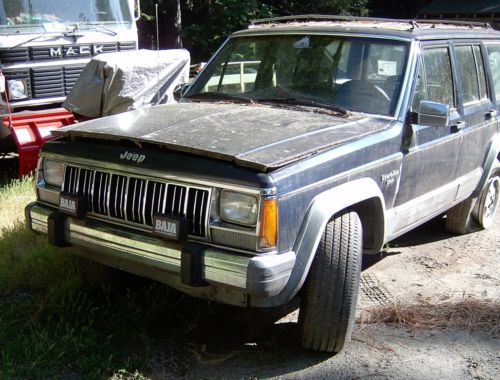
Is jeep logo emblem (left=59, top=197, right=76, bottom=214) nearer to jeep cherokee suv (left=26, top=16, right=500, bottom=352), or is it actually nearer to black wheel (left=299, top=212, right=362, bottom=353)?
jeep cherokee suv (left=26, top=16, right=500, bottom=352)

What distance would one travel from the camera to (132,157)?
3.53 m

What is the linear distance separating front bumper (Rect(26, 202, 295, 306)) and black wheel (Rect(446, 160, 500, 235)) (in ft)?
11.2

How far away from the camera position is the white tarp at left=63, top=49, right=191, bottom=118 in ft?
23.9

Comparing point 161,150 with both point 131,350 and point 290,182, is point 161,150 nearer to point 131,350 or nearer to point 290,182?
point 290,182

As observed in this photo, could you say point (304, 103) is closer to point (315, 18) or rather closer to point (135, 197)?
point (315, 18)

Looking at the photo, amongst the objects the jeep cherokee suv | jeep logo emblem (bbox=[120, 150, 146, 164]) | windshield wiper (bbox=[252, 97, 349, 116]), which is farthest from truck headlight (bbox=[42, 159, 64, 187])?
windshield wiper (bbox=[252, 97, 349, 116])

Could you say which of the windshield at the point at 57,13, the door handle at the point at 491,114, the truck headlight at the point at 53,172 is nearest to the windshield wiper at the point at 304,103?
the truck headlight at the point at 53,172

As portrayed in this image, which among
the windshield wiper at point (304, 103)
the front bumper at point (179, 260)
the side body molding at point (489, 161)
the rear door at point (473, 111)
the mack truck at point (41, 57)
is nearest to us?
the front bumper at point (179, 260)

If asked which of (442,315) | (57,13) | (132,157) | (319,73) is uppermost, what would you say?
(57,13)

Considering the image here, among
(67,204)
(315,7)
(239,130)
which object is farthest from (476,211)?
(315,7)

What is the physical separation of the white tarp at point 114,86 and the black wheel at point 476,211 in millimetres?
3805

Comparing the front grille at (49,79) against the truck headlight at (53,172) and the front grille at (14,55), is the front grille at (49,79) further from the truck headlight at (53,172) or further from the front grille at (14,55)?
the truck headlight at (53,172)

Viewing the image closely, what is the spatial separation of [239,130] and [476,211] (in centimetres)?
348

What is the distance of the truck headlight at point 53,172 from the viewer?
3920 millimetres
